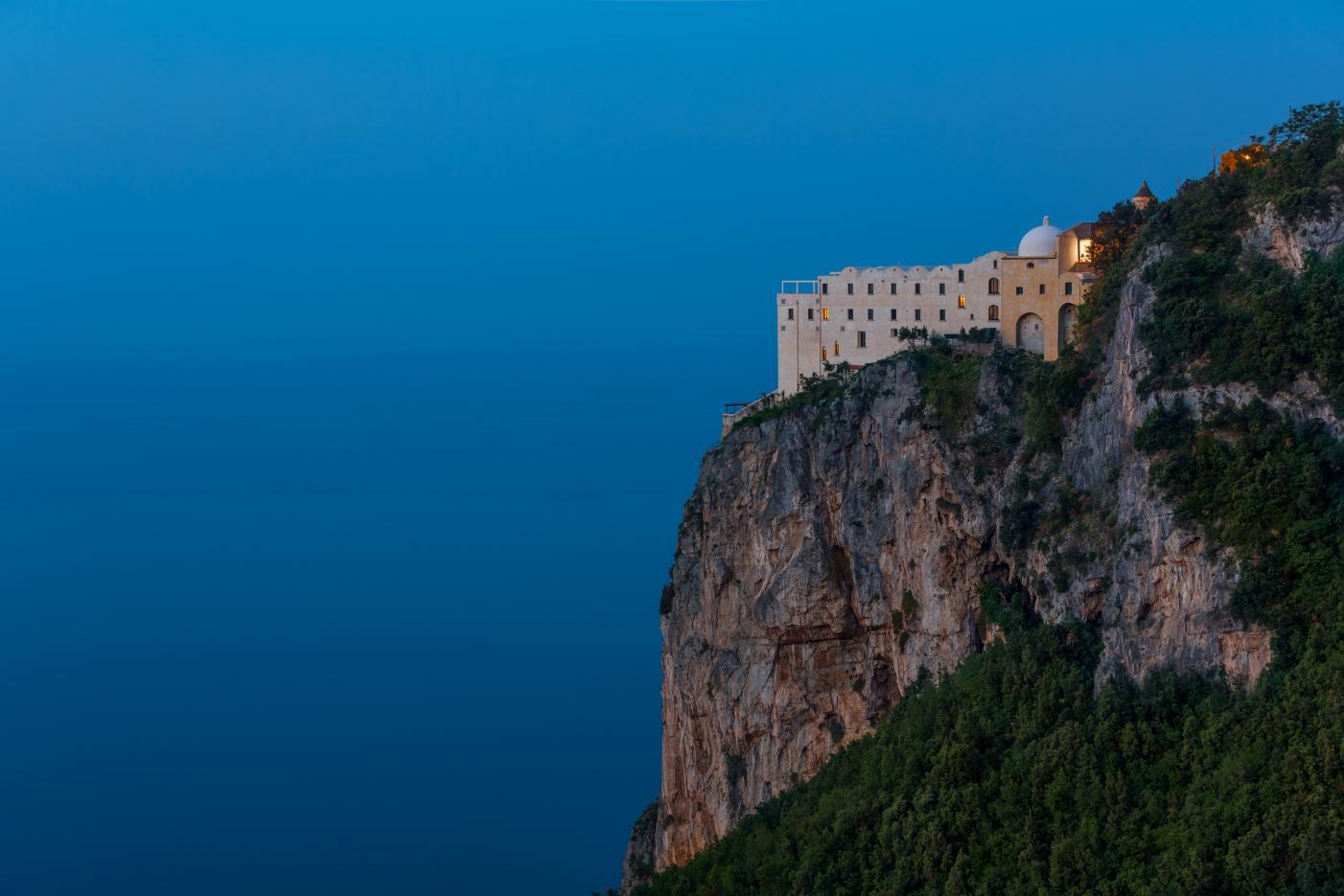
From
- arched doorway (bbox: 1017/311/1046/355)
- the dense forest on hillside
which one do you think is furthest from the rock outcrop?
arched doorway (bbox: 1017/311/1046/355)

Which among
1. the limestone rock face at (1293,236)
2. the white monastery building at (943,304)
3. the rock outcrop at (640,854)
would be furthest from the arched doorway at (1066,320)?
the rock outcrop at (640,854)

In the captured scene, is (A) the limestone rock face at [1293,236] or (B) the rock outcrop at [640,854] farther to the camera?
(B) the rock outcrop at [640,854]

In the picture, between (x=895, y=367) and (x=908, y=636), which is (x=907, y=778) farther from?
(x=895, y=367)

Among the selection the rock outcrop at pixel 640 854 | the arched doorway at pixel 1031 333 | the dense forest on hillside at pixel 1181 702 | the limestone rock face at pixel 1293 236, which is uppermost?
the arched doorway at pixel 1031 333

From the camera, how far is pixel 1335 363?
147ft

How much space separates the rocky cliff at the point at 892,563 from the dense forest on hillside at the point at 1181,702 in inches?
25.9

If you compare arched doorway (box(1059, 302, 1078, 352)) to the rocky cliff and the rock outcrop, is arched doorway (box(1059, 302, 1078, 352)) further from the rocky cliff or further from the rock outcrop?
the rock outcrop

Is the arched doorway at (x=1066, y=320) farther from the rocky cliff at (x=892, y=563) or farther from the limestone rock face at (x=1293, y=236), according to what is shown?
the limestone rock face at (x=1293, y=236)

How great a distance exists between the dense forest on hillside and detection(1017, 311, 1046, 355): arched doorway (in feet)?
28.7

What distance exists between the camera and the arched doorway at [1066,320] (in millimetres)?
61425

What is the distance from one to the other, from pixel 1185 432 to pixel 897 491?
12298 mm

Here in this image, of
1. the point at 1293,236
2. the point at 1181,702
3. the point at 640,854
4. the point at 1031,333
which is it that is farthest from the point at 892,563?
the point at 640,854

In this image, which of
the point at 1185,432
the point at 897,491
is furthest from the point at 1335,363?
the point at 897,491

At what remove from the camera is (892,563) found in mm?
57844
